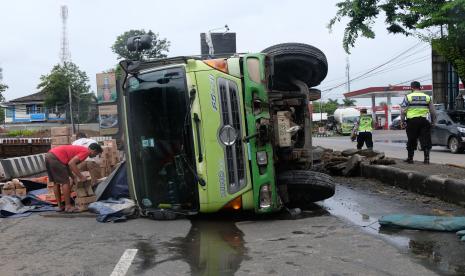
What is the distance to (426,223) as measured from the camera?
5824 millimetres

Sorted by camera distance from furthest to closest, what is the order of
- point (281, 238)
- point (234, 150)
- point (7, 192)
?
point (7, 192), point (234, 150), point (281, 238)

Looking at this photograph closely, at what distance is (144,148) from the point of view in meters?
6.98

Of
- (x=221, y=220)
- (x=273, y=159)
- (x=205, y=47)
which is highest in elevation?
(x=205, y=47)

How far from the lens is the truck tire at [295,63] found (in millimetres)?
8188

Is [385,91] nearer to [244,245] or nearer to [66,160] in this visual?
[66,160]

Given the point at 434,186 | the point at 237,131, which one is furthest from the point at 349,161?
the point at 237,131

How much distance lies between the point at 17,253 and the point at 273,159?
3.28m

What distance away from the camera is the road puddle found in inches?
182

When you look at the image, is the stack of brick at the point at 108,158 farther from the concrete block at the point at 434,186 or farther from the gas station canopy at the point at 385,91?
the gas station canopy at the point at 385,91

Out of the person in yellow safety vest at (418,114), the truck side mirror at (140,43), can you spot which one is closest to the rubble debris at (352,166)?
the person in yellow safety vest at (418,114)

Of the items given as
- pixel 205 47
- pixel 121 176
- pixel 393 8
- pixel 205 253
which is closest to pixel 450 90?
pixel 393 8

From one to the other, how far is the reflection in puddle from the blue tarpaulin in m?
1.76

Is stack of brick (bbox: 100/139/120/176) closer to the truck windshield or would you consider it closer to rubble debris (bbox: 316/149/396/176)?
the truck windshield

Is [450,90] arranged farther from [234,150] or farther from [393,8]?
[234,150]
